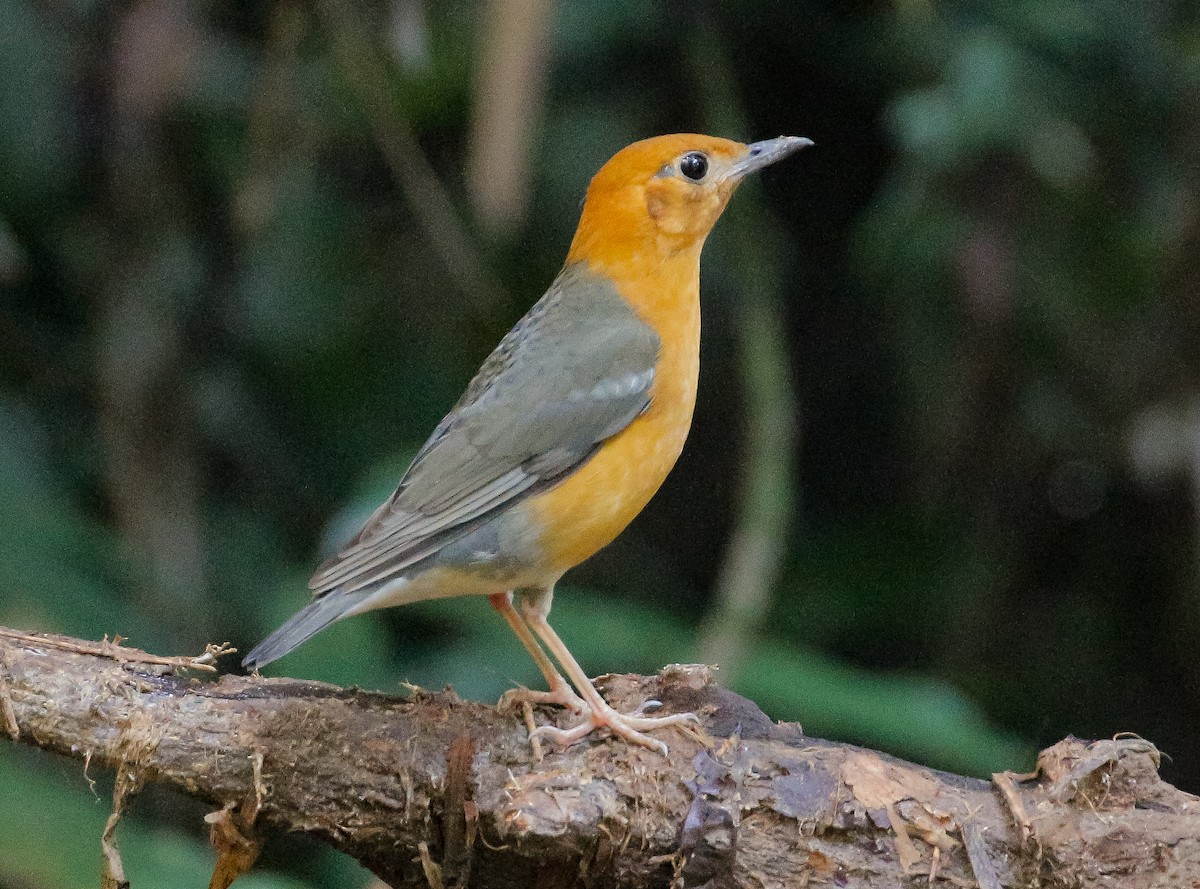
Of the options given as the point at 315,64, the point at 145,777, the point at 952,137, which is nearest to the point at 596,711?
the point at 145,777

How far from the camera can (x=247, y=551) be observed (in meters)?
6.04

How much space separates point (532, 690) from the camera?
12.3 ft

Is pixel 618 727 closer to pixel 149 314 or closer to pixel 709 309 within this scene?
pixel 709 309

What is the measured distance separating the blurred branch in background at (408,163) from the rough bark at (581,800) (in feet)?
8.43

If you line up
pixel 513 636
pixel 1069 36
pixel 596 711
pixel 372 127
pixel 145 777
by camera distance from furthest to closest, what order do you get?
pixel 372 127, pixel 1069 36, pixel 513 636, pixel 596 711, pixel 145 777

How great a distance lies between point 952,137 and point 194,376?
337 cm

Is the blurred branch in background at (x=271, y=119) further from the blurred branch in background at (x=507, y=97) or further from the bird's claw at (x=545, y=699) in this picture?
the bird's claw at (x=545, y=699)

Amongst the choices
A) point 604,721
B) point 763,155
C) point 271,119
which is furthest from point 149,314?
point 604,721

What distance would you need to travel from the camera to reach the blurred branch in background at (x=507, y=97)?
5.05 meters

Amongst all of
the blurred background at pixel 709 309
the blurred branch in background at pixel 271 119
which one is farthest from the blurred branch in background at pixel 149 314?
the blurred branch in background at pixel 271 119

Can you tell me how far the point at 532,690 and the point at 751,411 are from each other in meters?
2.03

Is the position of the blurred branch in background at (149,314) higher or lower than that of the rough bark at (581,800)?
higher

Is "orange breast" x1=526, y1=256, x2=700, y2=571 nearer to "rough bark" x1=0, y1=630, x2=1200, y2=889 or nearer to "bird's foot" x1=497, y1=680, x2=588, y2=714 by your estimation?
"bird's foot" x1=497, y1=680, x2=588, y2=714

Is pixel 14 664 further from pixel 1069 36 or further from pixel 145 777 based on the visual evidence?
pixel 1069 36
